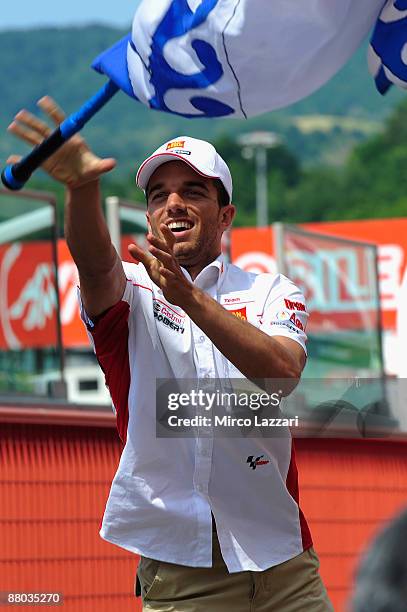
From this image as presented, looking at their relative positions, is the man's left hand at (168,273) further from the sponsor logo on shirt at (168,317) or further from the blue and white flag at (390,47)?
the blue and white flag at (390,47)

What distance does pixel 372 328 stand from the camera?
1039 centimetres

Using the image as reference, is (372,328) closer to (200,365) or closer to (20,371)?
(20,371)

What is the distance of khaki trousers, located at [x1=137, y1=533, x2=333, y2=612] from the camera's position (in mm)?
3846

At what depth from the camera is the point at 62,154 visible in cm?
344

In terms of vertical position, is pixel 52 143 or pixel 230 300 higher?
pixel 52 143

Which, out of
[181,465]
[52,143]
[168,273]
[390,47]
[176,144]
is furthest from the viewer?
[176,144]

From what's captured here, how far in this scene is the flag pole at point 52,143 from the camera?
3373mm

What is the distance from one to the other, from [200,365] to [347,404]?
6.47 feet

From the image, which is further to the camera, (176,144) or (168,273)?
(176,144)

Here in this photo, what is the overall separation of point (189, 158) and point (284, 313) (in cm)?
53

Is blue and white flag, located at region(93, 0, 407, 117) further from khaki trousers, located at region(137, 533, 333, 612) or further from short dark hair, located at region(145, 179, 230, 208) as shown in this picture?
khaki trousers, located at region(137, 533, 333, 612)

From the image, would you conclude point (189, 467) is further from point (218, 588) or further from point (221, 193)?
point (221, 193)

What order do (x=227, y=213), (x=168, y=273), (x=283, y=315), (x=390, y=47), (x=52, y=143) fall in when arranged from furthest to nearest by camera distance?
(x=227, y=213) → (x=283, y=315) → (x=390, y=47) → (x=168, y=273) → (x=52, y=143)

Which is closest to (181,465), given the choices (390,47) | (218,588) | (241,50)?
(218,588)
